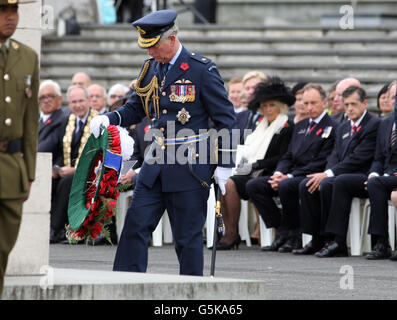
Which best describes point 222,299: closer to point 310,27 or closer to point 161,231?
point 161,231

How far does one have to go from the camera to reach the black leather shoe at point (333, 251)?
12.0 meters

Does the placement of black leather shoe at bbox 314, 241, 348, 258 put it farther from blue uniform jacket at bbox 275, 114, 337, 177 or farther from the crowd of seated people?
blue uniform jacket at bbox 275, 114, 337, 177

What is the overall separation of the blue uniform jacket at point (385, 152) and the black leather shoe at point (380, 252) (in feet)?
2.63

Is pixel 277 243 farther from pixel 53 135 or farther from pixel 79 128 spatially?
pixel 53 135

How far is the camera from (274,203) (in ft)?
43.2

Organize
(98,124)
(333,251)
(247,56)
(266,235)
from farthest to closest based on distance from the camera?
1. (247,56)
2. (266,235)
3. (333,251)
4. (98,124)

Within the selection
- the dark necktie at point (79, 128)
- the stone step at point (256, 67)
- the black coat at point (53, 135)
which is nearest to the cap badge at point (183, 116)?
the dark necktie at point (79, 128)

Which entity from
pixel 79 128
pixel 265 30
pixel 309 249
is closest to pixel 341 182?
pixel 309 249

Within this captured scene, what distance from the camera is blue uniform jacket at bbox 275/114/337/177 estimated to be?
1294 centimetres

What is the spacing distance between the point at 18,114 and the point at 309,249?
6.82m

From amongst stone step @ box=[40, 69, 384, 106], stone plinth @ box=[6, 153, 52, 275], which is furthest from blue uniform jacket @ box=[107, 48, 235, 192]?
stone step @ box=[40, 69, 384, 106]

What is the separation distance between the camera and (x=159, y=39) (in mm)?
7809

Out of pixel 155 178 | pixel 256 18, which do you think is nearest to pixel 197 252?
pixel 155 178

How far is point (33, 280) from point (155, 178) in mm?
1393
